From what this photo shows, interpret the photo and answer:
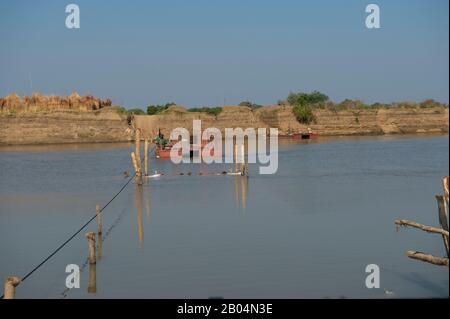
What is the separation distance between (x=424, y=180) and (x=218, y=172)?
407 inches

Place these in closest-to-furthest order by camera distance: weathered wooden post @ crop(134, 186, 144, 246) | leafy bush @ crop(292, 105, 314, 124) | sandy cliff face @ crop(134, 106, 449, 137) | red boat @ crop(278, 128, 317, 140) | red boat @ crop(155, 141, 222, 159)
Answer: weathered wooden post @ crop(134, 186, 144, 246) → red boat @ crop(155, 141, 222, 159) → red boat @ crop(278, 128, 317, 140) → sandy cliff face @ crop(134, 106, 449, 137) → leafy bush @ crop(292, 105, 314, 124)

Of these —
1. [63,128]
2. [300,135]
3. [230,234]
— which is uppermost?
[63,128]

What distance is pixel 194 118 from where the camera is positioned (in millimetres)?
82250

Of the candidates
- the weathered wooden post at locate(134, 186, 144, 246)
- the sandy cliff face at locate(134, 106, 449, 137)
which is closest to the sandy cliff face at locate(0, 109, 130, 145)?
the sandy cliff face at locate(134, 106, 449, 137)

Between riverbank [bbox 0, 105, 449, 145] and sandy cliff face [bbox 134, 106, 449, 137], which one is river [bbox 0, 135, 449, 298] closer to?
riverbank [bbox 0, 105, 449, 145]

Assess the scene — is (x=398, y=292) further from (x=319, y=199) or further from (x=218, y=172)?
(x=218, y=172)

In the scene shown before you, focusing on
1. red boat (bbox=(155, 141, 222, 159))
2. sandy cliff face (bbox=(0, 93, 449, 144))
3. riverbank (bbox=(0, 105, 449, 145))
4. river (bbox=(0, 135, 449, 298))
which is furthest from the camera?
sandy cliff face (bbox=(0, 93, 449, 144))

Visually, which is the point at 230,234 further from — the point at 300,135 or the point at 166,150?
the point at 300,135

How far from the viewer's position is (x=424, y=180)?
33375mm

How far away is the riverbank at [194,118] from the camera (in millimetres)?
76688

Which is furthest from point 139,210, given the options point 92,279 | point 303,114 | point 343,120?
point 343,120

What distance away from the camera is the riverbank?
76688mm

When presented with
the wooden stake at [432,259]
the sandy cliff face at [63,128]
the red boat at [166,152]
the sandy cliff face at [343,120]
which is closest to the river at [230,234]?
the wooden stake at [432,259]

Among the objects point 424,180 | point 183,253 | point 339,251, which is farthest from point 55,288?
point 424,180
